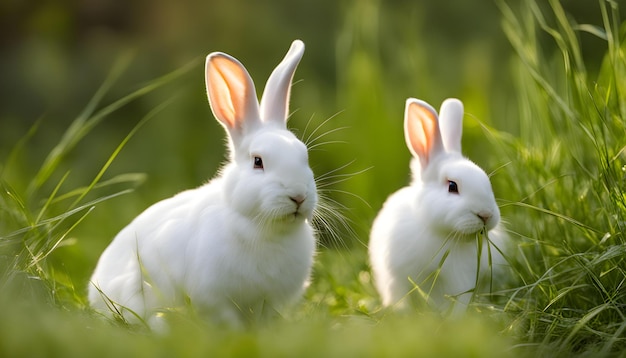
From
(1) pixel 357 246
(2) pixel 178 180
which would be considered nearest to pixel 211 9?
(2) pixel 178 180

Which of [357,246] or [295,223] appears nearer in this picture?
[295,223]

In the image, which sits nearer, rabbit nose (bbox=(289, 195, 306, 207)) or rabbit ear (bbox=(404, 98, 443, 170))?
rabbit nose (bbox=(289, 195, 306, 207))

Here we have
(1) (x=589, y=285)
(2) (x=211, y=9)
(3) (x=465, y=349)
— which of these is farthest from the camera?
(2) (x=211, y=9)

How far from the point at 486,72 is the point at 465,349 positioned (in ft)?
17.0

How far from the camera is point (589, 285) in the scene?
3.50m

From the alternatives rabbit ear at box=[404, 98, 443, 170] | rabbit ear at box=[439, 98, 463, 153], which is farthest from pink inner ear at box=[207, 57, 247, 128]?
rabbit ear at box=[439, 98, 463, 153]

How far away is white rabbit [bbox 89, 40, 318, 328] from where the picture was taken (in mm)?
3424

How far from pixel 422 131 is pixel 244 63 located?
155 inches

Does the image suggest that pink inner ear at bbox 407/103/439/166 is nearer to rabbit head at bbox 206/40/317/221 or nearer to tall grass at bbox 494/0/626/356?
tall grass at bbox 494/0/626/356

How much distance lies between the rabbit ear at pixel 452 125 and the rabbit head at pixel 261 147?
3.20ft

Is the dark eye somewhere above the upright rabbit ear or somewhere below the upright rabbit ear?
below

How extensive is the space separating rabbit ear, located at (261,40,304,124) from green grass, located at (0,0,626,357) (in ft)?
Result: 1.81

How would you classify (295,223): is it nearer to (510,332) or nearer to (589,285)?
(510,332)

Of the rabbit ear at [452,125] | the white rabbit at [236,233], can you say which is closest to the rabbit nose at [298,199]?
the white rabbit at [236,233]
